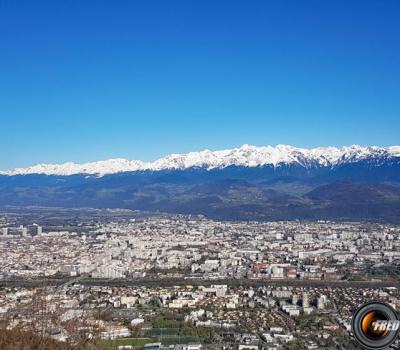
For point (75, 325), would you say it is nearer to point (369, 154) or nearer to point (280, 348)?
point (280, 348)

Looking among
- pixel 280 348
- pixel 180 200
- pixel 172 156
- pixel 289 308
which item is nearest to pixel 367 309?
pixel 280 348

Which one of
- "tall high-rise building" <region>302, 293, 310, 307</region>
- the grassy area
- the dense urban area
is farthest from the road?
the grassy area

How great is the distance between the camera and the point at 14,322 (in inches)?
165

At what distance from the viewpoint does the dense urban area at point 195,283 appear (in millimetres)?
8584

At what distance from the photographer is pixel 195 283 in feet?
58.3

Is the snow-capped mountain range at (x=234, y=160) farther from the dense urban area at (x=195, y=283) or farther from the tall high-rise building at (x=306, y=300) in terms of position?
the tall high-rise building at (x=306, y=300)

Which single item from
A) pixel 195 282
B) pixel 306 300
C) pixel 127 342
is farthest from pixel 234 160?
pixel 127 342

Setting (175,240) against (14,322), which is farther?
(175,240)

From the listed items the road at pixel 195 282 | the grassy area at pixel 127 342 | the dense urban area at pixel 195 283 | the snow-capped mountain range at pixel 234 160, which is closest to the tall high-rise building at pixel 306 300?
the dense urban area at pixel 195 283

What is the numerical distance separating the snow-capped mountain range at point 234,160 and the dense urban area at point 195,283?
6654 centimetres

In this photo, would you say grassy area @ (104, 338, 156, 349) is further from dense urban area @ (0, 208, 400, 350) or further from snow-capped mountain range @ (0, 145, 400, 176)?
snow-capped mountain range @ (0, 145, 400, 176)

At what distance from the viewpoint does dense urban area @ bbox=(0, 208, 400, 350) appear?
8.58 metres

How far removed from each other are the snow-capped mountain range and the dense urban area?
66535 mm

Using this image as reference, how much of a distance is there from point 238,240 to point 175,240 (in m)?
3.41
